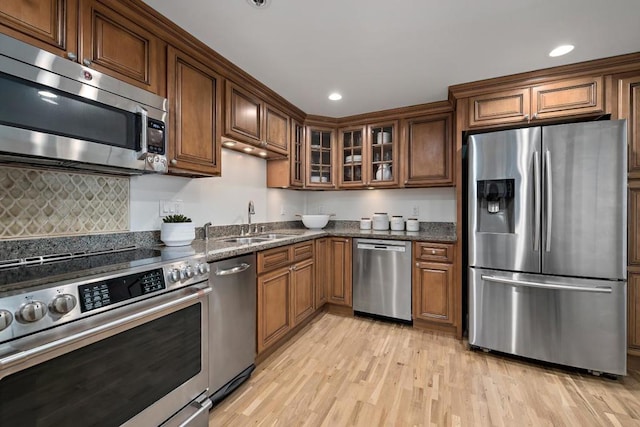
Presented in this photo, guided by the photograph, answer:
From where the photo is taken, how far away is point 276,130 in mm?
2857

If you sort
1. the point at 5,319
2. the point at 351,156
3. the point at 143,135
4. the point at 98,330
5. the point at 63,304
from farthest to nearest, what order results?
1. the point at 351,156
2. the point at 143,135
3. the point at 98,330
4. the point at 63,304
5. the point at 5,319

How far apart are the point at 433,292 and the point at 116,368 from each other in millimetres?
2547

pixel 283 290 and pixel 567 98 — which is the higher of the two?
pixel 567 98

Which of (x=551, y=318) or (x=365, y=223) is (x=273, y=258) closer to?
(x=365, y=223)

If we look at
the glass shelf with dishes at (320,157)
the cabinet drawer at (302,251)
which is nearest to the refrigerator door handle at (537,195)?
the cabinet drawer at (302,251)

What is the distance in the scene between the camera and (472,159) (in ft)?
7.78

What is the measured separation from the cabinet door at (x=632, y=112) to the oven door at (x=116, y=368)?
10.3 feet

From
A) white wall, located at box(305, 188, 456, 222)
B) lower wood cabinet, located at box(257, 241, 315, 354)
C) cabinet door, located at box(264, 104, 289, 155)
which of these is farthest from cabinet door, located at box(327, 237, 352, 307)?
cabinet door, located at box(264, 104, 289, 155)

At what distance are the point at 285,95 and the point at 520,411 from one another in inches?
121

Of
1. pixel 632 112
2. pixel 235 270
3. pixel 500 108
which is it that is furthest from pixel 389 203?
pixel 235 270

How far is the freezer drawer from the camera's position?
1969 mm

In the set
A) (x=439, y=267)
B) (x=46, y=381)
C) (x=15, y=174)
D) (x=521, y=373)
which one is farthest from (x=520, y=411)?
(x=15, y=174)

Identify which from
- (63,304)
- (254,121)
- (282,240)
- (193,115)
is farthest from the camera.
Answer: (254,121)

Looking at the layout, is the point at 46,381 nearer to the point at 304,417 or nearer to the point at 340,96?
the point at 304,417
